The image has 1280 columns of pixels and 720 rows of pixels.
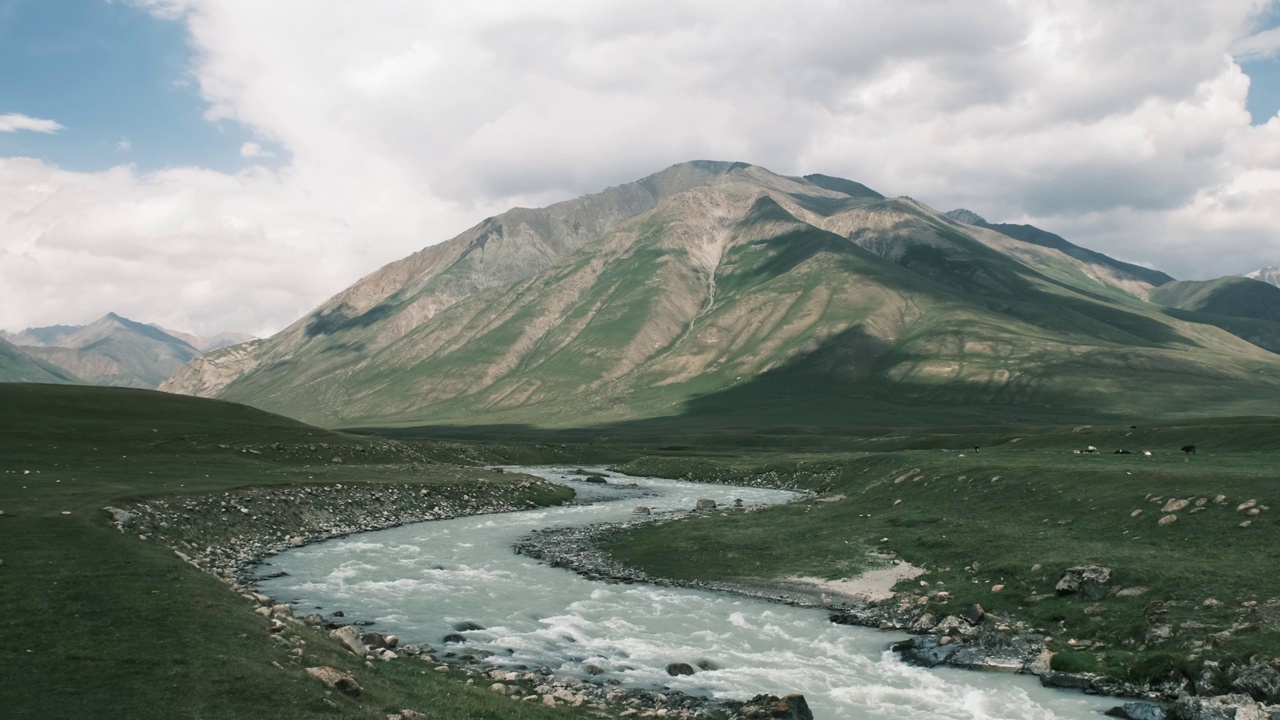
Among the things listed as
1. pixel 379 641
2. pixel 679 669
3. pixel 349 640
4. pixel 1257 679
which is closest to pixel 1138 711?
pixel 1257 679

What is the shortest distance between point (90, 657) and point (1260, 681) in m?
33.7

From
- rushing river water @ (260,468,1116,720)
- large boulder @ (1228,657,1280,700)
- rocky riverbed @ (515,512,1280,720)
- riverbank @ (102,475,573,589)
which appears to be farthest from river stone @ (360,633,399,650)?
large boulder @ (1228,657,1280,700)

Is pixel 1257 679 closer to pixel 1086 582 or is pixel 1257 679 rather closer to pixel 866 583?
pixel 1086 582

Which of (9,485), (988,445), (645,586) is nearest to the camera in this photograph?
(645,586)

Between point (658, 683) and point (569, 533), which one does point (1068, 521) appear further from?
point (569, 533)

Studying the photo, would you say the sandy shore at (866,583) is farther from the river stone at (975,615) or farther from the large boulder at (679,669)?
the large boulder at (679,669)

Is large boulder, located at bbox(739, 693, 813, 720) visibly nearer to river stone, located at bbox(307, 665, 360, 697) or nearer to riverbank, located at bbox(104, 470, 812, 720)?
riverbank, located at bbox(104, 470, 812, 720)

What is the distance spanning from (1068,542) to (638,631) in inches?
953

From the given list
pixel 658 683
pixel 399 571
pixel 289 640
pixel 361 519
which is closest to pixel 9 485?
pixel 361 519

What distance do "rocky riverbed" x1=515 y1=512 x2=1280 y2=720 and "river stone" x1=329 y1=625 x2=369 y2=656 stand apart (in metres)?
20.4

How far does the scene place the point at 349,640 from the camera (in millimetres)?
27750

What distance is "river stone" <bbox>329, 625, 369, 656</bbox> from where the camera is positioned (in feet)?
89.7

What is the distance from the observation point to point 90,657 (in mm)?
20828

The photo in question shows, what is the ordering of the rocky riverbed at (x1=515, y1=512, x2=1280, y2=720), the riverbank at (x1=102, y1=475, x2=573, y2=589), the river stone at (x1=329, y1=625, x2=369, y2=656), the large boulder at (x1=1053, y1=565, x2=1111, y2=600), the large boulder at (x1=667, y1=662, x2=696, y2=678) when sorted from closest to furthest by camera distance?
the rocky riverbed at (x1=515, y1=512, x2=1280, y2=720)
the river stone at (x1=329, y1=625, x2=369, y2=656)
the large boulder at (x1=667, y1=662, x2=696, y2=678)
the large boulder at (x1=1053, y1=565, x2=1111, y2=600)
the riverbank at (x1=102, y1=475, x2=573, y2=589)
